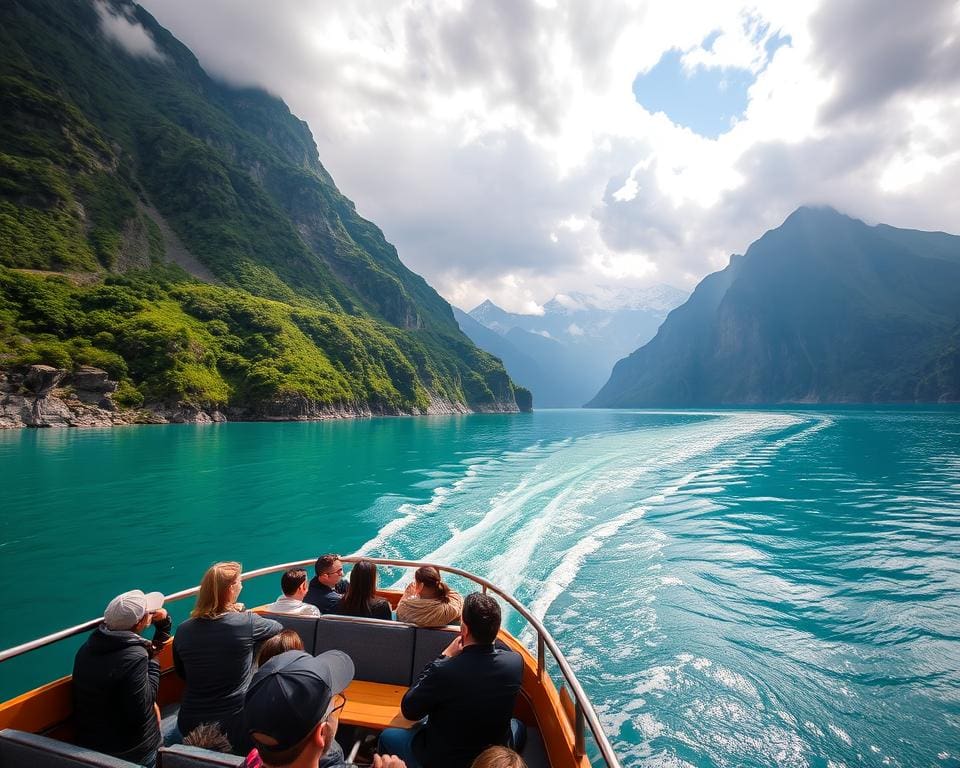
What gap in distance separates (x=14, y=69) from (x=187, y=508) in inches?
6421

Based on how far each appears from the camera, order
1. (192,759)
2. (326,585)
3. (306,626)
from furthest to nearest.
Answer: (326,585) < (306,626) < (192,759)

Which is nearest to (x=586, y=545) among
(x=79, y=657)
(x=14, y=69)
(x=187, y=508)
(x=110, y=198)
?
(x=79, y=657)

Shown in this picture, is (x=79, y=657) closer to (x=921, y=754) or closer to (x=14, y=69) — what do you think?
(x=921, y=754)

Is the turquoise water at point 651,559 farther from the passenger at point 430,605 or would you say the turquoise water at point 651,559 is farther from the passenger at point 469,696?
the passenger at point 469,696

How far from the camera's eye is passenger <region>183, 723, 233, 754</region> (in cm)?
363

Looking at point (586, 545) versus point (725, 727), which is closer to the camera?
point (725, 727)

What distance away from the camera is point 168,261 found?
122 metres

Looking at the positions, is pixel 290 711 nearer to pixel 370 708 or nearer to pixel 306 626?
pixel 370 708

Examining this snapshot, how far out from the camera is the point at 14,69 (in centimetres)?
11188

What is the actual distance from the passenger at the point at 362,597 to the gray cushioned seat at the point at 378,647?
1.59ft

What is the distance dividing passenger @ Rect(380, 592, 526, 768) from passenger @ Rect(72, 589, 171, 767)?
96.2 inches

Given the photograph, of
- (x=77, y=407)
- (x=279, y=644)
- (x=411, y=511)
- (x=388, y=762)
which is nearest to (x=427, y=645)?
(x=279, y=644)

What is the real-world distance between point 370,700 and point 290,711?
12.1 feet

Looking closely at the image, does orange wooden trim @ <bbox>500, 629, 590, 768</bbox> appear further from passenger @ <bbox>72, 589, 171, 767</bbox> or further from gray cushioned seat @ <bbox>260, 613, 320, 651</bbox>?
passenger @ <bbox>72, 589, 171, 767</bbox>
